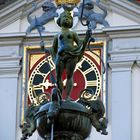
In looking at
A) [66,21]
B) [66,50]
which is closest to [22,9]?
[66,21]

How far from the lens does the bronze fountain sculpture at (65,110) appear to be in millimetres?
11609

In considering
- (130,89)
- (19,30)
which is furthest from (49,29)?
(130,89)

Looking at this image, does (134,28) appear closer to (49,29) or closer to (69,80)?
(49,29)

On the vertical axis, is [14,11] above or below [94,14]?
above

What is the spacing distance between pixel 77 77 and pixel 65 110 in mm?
12965

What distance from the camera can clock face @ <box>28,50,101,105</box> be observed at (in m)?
24.4

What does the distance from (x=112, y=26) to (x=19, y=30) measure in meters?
2.17

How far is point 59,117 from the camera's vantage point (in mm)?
11609

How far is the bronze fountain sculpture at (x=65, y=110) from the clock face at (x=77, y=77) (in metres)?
11.8

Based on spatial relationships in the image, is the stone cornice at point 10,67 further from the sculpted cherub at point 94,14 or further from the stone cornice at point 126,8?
the stone cornice at point 126,8

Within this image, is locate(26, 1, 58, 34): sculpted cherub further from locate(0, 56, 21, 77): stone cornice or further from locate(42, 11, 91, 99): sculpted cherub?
locate(42, 11, 91, 99): sculpted cherub

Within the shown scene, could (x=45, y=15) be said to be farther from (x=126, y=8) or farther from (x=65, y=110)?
(x=65, y=110)

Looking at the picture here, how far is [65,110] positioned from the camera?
11.6 meters

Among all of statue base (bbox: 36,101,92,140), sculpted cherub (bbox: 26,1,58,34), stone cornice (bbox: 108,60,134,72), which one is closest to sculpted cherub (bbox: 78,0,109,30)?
sculpted cherub (bbox: 26,1,58,34)
